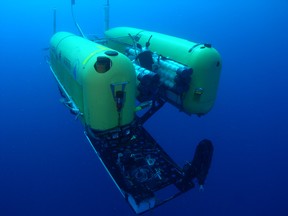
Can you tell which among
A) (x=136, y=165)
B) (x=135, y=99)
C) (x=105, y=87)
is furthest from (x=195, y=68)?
(x=136, y=165)

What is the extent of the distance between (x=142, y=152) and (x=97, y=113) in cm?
97

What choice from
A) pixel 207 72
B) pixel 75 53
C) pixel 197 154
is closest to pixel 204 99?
pixel 207 72

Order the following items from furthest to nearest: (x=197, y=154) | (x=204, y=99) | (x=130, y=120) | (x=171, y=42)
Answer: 1. (x=171, y=42)
2. (x=204, y=99)
3. (x=130, y=120)
4. (x=197, y=154)

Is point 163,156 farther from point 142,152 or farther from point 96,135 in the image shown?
point 96,135

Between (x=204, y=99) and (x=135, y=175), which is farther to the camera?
(x=204, y=99)

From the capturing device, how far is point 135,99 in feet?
12.1

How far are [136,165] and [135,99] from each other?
3.22 feet

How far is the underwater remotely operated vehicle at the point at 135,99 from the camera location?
318 centimetres

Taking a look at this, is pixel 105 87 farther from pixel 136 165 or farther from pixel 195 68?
pixel 195 68

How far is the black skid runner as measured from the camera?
121 inches

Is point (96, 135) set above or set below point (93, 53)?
below

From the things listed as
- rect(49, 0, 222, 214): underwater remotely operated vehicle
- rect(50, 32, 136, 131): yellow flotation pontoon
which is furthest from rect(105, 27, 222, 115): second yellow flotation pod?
rect(50, 32, 136, 131): yellow flotation pontoon

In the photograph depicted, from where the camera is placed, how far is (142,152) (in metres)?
3.75

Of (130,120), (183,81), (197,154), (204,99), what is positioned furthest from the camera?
(204,99)
